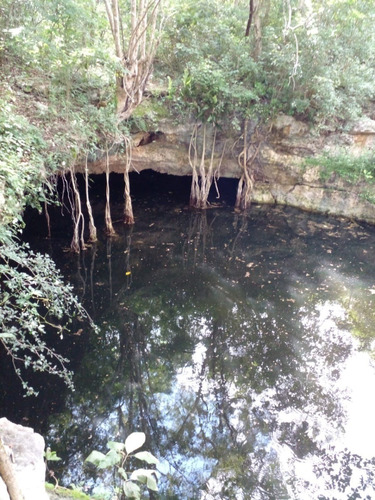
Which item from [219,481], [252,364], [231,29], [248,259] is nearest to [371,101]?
[231,29]

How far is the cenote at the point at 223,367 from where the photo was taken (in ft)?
12.4

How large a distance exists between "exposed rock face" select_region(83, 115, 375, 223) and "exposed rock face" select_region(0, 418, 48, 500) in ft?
27.5

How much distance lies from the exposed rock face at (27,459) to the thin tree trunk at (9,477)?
1.03 ft

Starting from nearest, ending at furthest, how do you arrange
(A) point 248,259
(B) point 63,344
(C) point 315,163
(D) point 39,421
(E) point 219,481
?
(E) point 219,481
(D) point 39,421
(B) point 63,344
(A) point 248,259
(C) point 315,163

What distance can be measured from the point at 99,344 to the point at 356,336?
4016 millimetres

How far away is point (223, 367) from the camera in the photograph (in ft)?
16.8

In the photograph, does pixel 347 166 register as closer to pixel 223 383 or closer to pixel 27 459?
pixel 223 383

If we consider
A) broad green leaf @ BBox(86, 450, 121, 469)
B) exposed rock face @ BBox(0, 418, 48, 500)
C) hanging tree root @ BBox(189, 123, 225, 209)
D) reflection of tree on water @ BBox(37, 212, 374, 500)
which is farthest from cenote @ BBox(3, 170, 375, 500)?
hanging tree root @ BBox(189, 123, 225, 209)

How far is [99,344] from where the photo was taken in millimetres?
5418

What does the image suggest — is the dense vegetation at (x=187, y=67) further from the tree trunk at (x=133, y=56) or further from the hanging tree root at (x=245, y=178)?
the hanging tree root at (x=245, y=178)

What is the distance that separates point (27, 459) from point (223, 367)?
3.37 metres

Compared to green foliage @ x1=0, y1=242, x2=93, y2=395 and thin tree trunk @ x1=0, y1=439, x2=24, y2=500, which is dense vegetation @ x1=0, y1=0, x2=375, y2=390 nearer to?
green foliage @ x1=0, y1=242, x2=93, y2=395

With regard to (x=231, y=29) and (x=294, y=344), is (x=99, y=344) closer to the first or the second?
(x=294, y=344)

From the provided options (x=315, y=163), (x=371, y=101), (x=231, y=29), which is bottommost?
(x=315, y=163)
